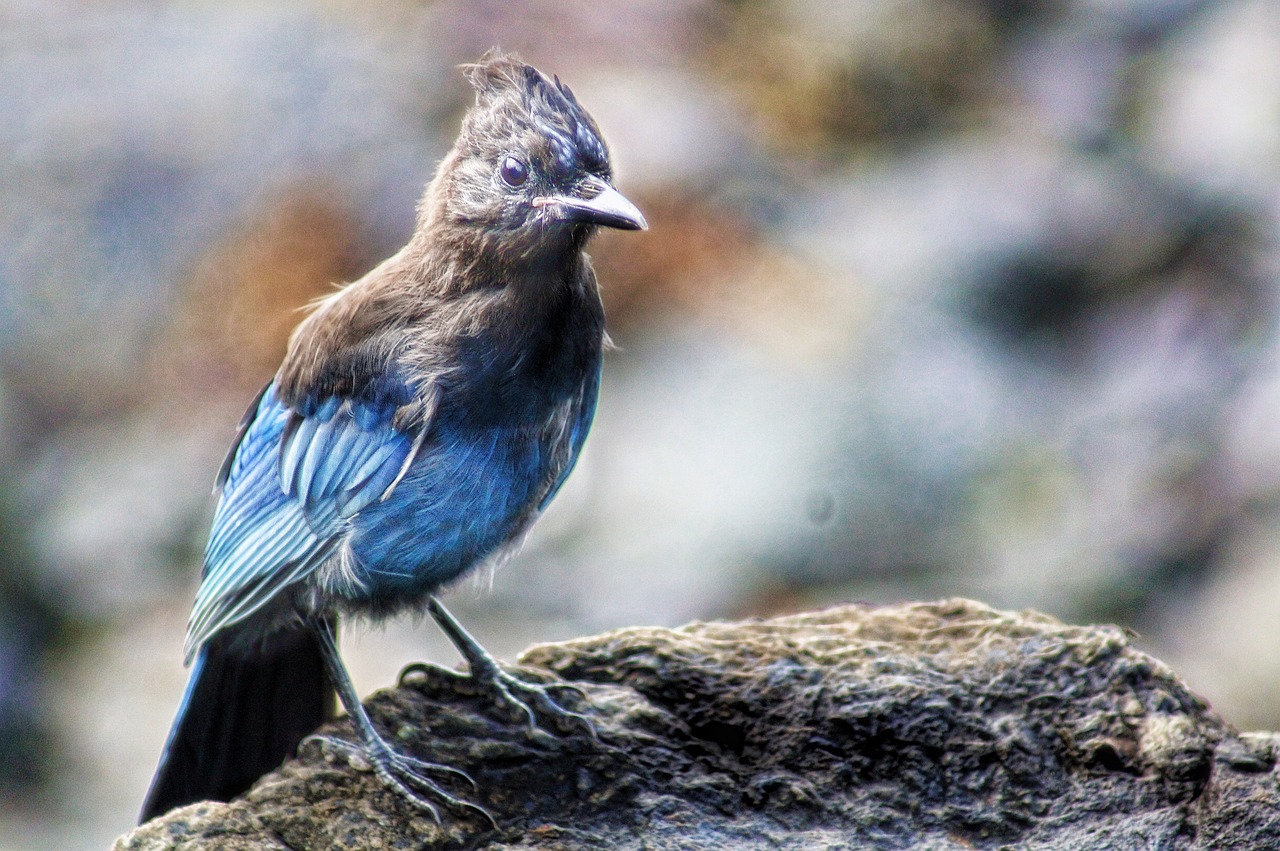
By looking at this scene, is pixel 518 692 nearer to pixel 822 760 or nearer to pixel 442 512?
pixel 442 512

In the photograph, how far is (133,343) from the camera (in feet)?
26.5

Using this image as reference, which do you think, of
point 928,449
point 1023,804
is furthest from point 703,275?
point 1023,804

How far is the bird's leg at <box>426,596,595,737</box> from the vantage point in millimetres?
3682

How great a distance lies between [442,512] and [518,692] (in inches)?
20.6

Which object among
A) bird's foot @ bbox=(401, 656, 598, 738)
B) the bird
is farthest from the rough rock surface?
the bird

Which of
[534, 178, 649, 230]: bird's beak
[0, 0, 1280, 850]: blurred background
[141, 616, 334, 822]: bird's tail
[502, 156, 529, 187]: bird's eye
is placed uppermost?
[0, 0, 1280, 850]: blurred background

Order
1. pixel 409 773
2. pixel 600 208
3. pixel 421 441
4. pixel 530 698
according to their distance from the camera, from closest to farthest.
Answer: pixel 409 773, pixel 600 208, pixel 421 441, pixel 530 698

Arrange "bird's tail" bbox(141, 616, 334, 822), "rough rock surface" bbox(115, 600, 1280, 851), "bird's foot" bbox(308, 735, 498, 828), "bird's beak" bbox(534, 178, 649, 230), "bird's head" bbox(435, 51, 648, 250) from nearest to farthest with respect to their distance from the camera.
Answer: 1. "rough rock surface" bbox(115, 600, 1280, 851)
2. "bird's foot" bbox(308, 735, 498, 828)
3. "bird's beak" bbox(534, 178, 649, 230)
4. "bird's head" bbox(435, 51, 648, 250)
5. "bird's tail" bbox(141, 616, 334, 822)

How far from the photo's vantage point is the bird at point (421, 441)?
12.0 ft

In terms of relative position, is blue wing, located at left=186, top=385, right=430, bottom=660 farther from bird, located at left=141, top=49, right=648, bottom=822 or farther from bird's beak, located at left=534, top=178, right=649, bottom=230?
bird's beak, located at left=534, top=178, right=649, bottom=230

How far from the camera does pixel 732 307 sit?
7961 millimetres

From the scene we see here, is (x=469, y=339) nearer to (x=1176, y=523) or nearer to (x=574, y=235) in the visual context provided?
(x=574, y=235)

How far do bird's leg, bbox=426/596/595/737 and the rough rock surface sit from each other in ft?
0.12

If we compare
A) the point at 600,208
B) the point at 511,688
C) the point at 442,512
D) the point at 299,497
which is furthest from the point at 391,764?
the point at 600,208
